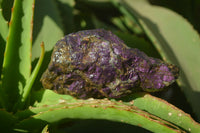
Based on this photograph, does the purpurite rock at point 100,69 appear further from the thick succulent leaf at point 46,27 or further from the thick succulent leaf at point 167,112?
the thick succulent leaf at point 46,27

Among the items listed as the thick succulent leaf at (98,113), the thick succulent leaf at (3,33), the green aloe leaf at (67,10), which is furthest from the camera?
the green aloe leaf at (67,10)

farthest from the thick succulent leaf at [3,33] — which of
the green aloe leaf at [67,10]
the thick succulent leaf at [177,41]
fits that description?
the thick succulent leaf at [177,41]

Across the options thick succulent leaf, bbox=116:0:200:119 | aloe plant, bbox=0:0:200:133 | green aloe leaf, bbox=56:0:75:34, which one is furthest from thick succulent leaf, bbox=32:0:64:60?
thick succulent leaf, bbox=116:0:200:119

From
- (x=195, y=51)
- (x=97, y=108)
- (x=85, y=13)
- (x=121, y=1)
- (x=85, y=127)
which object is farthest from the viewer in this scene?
(x=85, y=13)

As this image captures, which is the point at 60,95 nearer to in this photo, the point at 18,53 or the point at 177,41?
the point at 18,53

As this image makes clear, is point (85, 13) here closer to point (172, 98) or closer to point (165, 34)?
point (165, 34)

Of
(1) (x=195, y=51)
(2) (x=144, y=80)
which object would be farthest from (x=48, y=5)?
(1) (x=195, y=51)

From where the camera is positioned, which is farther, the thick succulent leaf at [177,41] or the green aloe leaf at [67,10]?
the green aloe leaf at [67,10]
